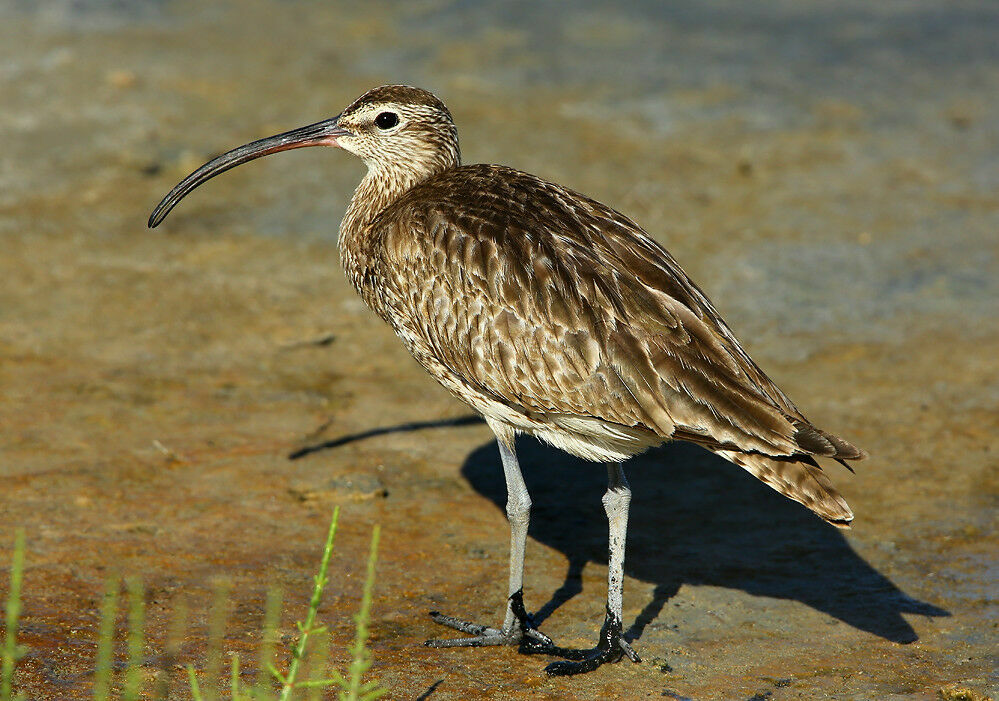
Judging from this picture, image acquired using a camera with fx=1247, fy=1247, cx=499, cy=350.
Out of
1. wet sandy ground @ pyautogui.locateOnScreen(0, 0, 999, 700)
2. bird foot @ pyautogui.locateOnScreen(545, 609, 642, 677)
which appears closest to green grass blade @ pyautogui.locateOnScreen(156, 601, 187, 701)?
wet sandy ground @ pyautogui.locateOnScreen(0, 0, 999, 700)

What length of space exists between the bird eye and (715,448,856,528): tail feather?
2.71m

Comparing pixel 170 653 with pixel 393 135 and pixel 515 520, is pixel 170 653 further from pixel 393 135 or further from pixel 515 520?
pixel 393 135

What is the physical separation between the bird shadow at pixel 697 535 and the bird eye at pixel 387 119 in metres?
2.02

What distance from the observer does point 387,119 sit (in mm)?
6859

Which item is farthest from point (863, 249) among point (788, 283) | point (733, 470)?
point (733, 470)

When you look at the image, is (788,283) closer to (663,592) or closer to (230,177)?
(663,592)

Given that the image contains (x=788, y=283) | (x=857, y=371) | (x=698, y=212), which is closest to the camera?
(x=857, y=371)

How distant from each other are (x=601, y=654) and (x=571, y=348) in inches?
53.1

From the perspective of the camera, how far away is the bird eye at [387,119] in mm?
6848

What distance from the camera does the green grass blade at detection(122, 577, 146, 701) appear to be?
12.9 ft

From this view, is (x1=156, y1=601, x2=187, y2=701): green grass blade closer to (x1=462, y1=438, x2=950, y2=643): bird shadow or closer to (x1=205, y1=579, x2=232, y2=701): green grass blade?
(x1=205, y1=579, x2=232, y2=701): green grass blade

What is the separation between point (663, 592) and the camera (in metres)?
6.11

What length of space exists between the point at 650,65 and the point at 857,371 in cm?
614

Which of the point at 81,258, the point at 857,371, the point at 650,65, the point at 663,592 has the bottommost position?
the point at 663,592
